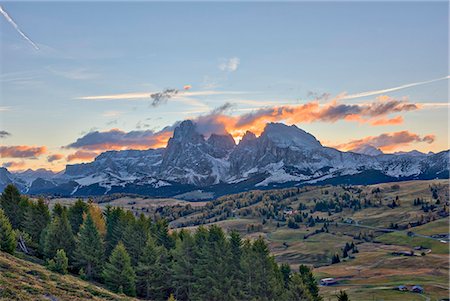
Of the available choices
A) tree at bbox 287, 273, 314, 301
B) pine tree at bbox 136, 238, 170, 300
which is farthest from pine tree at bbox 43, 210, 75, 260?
tree at bbox 287, 273, 314, 301

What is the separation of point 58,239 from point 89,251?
8.27 meters

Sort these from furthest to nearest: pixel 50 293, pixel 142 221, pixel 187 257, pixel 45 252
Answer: pixel 142 221
pixel 187 257
pixel 45 252
pixel 50 293

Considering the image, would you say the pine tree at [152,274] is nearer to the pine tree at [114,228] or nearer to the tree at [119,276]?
the tree at [119,276]

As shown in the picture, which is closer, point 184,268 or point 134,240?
point 184,268

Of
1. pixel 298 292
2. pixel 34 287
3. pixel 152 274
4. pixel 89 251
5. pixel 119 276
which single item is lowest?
pixel 298 292

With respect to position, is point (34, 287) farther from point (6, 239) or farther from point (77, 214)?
point (77, 214)

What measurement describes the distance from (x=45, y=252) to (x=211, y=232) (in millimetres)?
35616

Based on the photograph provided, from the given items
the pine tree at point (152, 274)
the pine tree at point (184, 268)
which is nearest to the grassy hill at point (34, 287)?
the pine tree at point (152, 274)

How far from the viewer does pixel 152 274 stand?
335 ft

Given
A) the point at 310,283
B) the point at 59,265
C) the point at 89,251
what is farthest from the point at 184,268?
the point at 310,283

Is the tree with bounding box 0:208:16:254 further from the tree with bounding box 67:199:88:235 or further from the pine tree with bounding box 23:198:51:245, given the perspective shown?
the tree with bounding box 67:199:88:235

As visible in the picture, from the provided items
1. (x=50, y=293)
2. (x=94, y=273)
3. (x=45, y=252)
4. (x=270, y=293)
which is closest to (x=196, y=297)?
(x=270, y=293)

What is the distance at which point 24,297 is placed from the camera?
5291 cm

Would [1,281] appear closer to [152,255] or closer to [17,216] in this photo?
[152,255]
